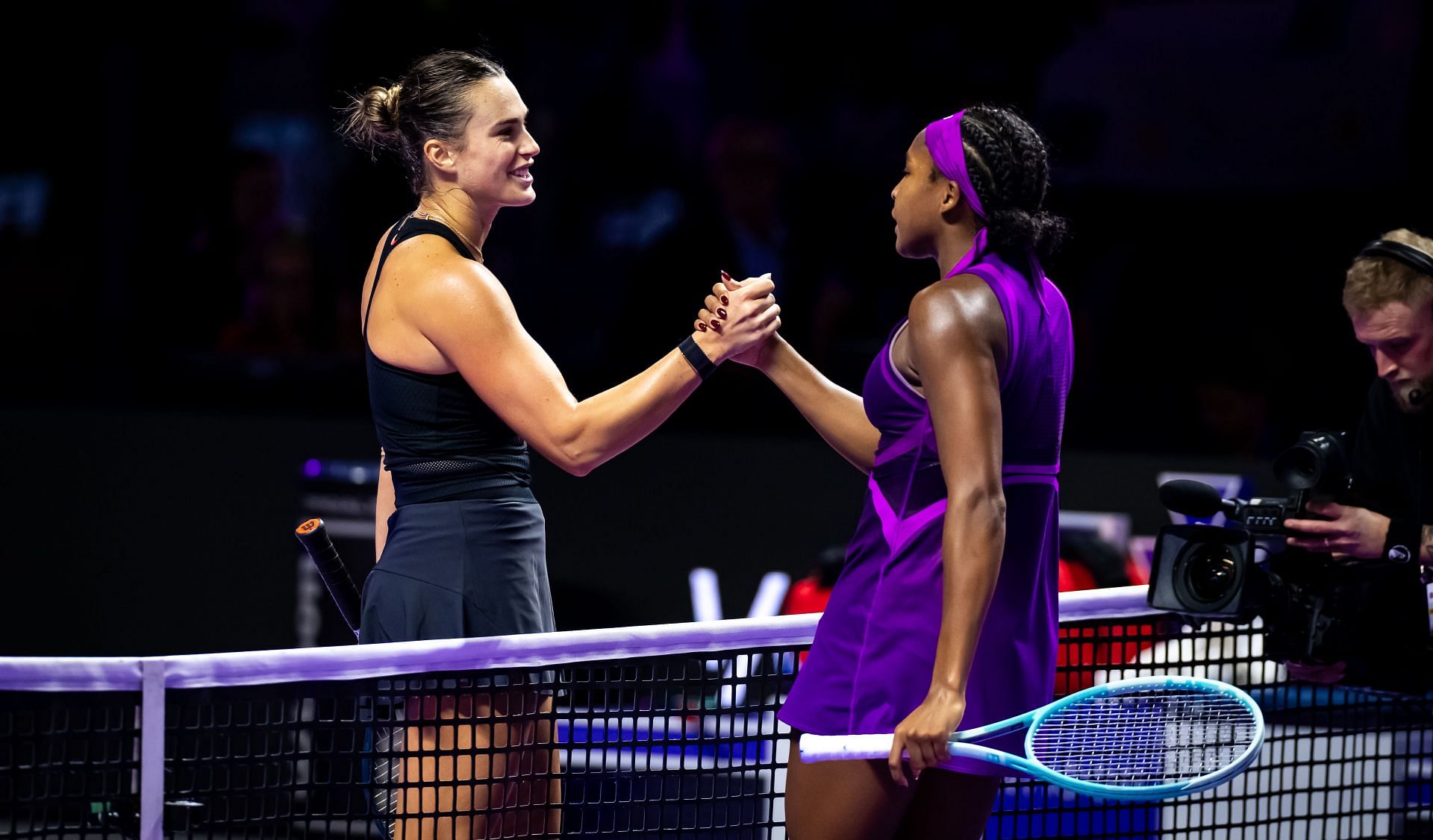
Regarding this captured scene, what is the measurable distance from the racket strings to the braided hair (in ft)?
2.30

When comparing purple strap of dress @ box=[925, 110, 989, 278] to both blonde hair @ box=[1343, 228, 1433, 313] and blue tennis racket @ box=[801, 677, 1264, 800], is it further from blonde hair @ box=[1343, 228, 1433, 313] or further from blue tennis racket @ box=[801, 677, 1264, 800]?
blonde hair @ box=[1343, 228, 1433, 313]

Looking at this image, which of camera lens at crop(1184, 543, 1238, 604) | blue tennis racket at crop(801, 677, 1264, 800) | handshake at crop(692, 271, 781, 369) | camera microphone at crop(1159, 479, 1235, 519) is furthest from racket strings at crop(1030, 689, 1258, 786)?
handshake at crop(692, 271, 781, 369)

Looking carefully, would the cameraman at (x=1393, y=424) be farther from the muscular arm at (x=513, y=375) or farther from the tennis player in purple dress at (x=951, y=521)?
the muscular arm at (x=513, y=375)

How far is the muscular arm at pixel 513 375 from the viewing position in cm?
295

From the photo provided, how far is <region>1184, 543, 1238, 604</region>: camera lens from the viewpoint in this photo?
123 inches

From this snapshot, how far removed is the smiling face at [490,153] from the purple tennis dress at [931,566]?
0.89 metres

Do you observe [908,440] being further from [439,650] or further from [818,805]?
[439,650]

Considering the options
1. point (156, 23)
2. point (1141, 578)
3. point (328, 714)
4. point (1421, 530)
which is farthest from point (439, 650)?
point (156, 23)

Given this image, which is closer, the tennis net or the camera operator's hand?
the tennis net

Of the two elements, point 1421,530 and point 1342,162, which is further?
point 1342,162

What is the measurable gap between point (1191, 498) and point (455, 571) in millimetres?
1280

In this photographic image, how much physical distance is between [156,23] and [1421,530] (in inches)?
269

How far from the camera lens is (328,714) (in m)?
4.88

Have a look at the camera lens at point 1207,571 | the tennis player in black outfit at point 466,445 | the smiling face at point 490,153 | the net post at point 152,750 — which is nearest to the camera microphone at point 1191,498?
the camera lens at point 1207,571
